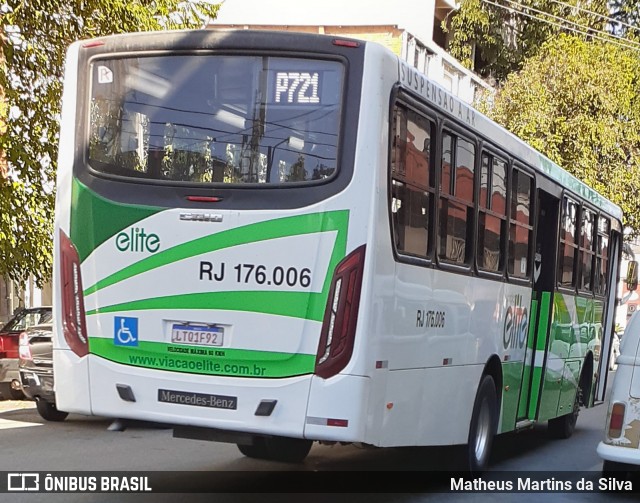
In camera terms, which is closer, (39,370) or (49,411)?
(39,370)

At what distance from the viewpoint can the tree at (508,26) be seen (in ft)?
130

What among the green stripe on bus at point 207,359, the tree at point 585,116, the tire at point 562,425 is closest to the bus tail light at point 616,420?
the green stripe on bus at point 207,359

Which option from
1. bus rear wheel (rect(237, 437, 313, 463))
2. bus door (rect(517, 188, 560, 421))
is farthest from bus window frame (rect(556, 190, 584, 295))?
bus rear wheel (rect(237, 437, 313, 463))

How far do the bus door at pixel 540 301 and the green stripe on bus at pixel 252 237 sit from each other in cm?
507

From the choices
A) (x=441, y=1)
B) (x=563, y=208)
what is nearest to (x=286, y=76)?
(x=563, y=208)

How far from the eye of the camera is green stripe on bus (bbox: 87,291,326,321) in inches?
290

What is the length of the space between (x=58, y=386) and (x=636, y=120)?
26797mm

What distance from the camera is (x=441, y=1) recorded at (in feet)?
139

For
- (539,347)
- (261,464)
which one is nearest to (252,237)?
(261,464)

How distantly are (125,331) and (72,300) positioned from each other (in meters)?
0.51

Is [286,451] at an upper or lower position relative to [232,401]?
lower

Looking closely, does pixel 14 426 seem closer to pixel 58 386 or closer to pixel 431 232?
pixel 58 386

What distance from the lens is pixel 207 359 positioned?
24.7 feet

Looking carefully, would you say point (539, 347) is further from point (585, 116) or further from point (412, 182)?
point (585, 116)
